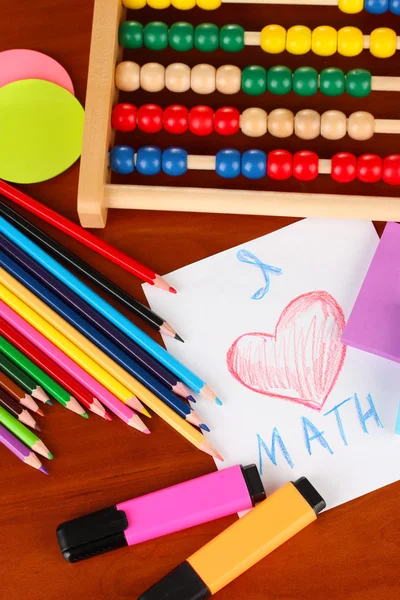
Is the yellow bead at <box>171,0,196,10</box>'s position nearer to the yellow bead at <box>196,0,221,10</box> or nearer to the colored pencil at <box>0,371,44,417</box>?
the yellow bead at <box>196,0,221,10</box>

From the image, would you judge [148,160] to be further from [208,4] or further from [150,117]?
[208,4]

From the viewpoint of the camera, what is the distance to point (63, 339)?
649 millimetres

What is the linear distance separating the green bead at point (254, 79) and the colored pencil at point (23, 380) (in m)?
0.33

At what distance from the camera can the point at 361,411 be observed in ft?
2.11

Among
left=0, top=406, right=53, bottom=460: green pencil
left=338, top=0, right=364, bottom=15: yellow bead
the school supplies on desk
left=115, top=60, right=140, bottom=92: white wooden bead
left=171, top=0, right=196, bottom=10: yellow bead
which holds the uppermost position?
left=338, top=0, right=364, bottom=15: yellow bead

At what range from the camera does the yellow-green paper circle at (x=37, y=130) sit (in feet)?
2.36

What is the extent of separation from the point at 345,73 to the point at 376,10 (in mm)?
70

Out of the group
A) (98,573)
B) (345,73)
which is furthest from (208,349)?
(345,73)

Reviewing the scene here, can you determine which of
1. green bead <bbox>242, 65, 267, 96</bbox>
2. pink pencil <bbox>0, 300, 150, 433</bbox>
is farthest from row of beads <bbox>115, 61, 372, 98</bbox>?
pink pencil <bbox>0, 300, 150, 433</bbox>

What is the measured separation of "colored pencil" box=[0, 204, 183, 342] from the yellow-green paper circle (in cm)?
5

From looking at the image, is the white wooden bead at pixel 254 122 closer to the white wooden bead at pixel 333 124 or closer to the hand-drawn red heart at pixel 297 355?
the white wooden bead at pixel 333 124

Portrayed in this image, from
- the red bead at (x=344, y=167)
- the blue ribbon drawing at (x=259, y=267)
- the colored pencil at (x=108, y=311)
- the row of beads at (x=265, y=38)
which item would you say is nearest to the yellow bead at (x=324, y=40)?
the row of beads at (x=265, y=38)

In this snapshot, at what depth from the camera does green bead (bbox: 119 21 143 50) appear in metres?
0.71

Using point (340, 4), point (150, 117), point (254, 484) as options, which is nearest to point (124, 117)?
point (150, 117)
